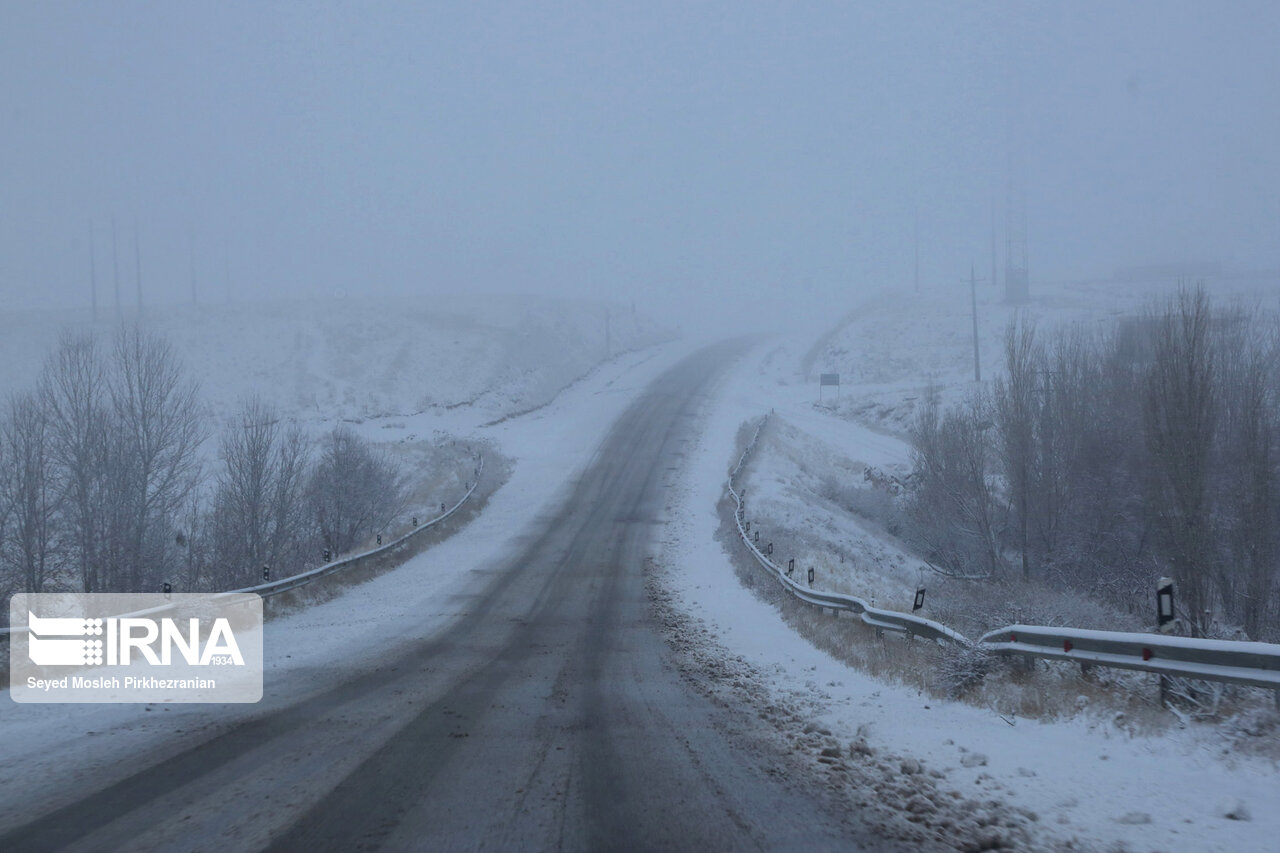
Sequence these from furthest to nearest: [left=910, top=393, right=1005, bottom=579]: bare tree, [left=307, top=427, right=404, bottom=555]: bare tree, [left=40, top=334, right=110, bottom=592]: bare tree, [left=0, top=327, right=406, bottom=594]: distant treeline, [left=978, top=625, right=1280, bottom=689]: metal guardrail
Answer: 1. [left=307, top=427, right=404, bottom=555]: bare tree
2. [left=910, top=393, right=1005, bottom=579]: bare tree
3. [left=40, top=334, right=110, bottom=592]: bare tree
4. [left=0, top=327, right=406, bottom=594]: distant treeline
5. [left=978, top=625, right=1280, bottom=689]: metal guardrail

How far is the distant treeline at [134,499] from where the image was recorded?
22.7m

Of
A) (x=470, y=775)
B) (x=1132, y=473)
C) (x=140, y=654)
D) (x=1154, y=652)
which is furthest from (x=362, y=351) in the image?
(x=1154, y=652)

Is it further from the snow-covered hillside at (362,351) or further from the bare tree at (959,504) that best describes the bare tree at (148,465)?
the snow-covered hillside at (362,351)

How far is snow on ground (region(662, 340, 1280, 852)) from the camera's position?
5270 mm

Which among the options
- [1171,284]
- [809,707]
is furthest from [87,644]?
[1171,284]

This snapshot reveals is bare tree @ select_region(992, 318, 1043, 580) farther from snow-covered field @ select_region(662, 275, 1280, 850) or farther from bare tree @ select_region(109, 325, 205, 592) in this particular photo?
bare tree @ select_region(109, 325, 205, 592)

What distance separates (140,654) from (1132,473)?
2688 cm

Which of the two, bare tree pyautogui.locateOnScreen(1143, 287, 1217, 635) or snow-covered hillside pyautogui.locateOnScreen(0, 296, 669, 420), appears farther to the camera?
snow-covered hillside pyautogui.locateOnScreen(0, 296, 669, 420)

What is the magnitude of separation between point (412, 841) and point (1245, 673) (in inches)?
262

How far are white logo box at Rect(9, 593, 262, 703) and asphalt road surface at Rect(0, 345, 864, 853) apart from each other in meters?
1.48

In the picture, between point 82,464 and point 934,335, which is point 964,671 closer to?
point 82,464

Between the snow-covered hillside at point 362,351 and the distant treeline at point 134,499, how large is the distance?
93.5 ft

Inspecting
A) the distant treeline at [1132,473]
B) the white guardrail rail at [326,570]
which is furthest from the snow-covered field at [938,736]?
the white guardrail rail at [326,570]

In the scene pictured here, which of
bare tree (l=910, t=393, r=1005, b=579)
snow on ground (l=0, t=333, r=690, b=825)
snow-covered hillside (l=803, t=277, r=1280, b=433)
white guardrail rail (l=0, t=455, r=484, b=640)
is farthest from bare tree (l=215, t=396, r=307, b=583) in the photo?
snow-covered hillside (l=803, t=277, r=1280, b=433)
